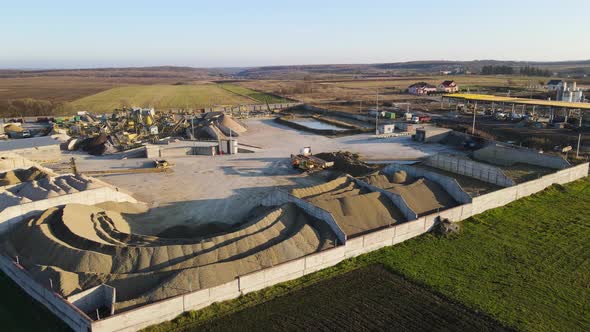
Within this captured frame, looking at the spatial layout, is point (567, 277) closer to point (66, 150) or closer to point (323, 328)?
point (323, 328)

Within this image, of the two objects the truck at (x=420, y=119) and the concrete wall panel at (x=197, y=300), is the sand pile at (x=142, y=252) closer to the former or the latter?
the concrete wall panel at (x=197, y=300)

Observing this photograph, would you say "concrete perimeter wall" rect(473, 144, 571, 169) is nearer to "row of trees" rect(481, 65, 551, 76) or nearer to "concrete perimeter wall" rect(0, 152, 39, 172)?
"concrete perimeter wall" rect(0, 152, 39, 172)

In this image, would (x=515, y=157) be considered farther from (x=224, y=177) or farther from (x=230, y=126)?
(x=230, y=126)

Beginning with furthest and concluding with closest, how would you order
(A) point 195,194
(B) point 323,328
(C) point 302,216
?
1. (A) point 195,194
2. (C) point 302,216
3. (B) point 323,328

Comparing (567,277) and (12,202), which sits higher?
(12,202)

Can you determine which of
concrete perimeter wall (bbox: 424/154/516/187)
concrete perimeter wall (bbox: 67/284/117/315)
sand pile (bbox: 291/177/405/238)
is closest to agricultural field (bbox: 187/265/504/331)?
concrete perimeter wall (bbox: 67/284/117/315)

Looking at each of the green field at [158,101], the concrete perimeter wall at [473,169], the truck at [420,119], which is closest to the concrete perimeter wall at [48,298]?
the concrete perimeter wall at [473,169]

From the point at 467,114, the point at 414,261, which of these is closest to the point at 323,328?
the point at 414,261
